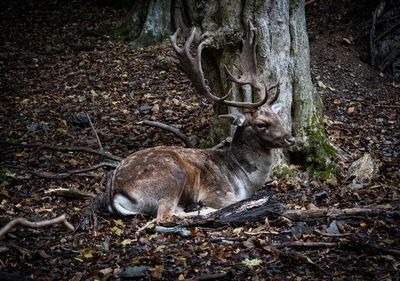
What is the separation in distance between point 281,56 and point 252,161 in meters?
1.53

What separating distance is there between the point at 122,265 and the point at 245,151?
9.38ft

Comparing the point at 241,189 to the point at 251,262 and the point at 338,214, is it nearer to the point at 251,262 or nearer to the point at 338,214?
the point at 338,214

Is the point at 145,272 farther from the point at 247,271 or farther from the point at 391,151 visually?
the point at 391,151

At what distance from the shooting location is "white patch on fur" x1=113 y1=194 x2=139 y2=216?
20.6 feet

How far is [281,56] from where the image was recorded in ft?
25.3

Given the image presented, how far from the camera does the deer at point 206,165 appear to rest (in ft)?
A: 21.0

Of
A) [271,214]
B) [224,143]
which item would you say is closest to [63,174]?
[224,143]

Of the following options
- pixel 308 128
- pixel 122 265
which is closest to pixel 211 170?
pixel 308 128

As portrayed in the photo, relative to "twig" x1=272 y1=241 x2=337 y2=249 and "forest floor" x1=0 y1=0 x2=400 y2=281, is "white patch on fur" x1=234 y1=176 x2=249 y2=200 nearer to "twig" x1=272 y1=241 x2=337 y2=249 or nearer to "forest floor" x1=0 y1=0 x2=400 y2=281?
"forest floor" x1=0 y1=0 x2=400 y2=281

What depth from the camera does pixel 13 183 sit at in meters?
7.54

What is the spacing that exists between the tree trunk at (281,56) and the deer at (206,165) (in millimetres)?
244

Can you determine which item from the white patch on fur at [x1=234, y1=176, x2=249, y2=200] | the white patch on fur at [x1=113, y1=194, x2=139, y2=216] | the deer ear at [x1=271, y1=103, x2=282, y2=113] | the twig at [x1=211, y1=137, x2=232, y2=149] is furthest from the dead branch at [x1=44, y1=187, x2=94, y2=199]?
the deer ear at [x1=271, y1=103, x2=282, y2=113]

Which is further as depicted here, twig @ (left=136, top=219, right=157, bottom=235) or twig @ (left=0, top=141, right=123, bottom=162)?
twig @ (left=0, top=141, right=123, bottom=162)

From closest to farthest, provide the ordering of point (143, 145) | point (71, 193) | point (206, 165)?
point (71, 193) → point (206, 165) → point (143, 145)
